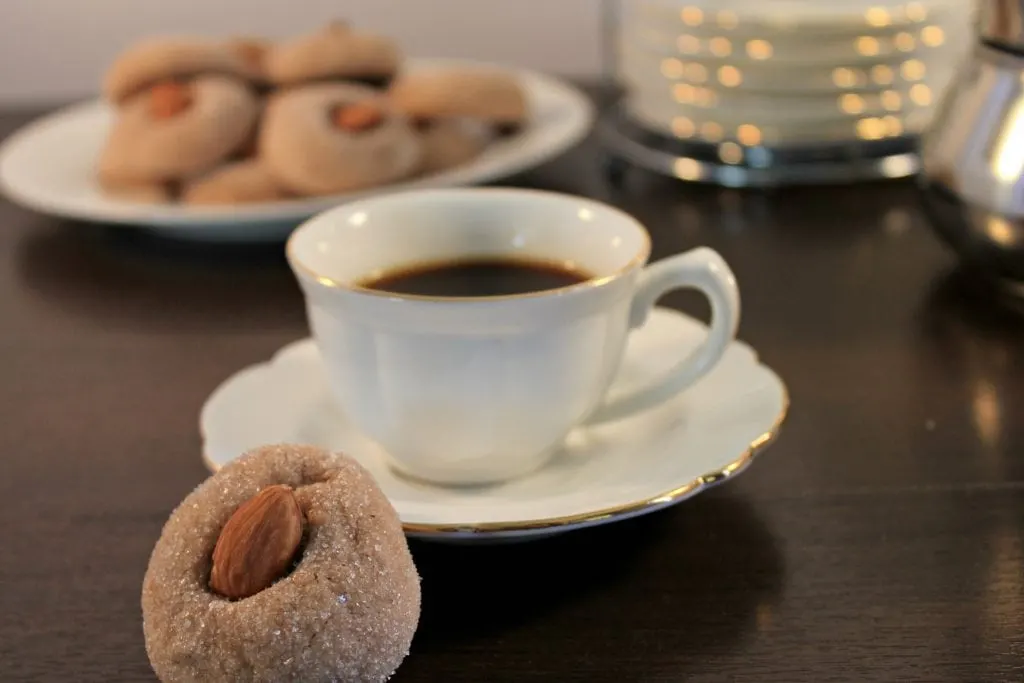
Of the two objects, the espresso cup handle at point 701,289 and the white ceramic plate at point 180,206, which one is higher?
the espresso cup handle at point 701,289

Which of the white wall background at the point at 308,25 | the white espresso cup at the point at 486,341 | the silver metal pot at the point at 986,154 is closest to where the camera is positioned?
the white espresso cup at the point at 486,341

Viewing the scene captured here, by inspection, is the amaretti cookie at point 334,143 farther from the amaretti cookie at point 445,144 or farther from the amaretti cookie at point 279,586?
the amaretti cookie at point 279,586

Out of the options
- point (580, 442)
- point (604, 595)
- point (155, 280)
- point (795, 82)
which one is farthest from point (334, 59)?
point (604, 595)

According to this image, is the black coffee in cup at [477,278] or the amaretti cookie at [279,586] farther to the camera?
the black coffee in cup at [477,278]

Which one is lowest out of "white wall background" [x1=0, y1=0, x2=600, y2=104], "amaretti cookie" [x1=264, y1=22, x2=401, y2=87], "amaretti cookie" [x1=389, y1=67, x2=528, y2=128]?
"white wall background" [x1=0, y1=0, x2=600, y2=104]

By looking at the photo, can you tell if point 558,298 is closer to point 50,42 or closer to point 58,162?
point 58,162

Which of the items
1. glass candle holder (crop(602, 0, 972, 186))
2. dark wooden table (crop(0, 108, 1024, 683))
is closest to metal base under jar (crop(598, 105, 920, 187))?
glass candle holder (crop(602, 0, 972, 186))

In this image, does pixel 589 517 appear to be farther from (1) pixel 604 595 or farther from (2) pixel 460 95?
(2) pixel 460 95

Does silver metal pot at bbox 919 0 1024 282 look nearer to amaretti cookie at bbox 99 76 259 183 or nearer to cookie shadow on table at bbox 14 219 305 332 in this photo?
cookie shadow on table at bbox 14 219 305 332

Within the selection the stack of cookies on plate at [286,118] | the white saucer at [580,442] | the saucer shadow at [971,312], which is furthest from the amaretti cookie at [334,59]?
the saucer shadow at [971,312]
